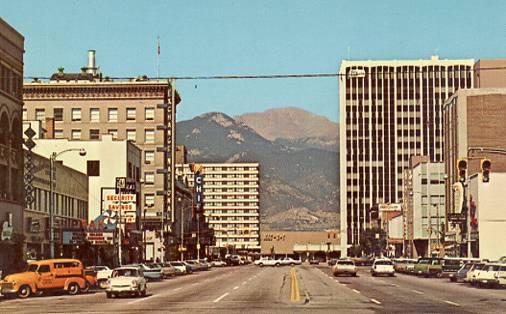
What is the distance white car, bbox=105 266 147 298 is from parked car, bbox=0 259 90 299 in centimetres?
510

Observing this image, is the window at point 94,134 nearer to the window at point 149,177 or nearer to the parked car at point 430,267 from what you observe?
the window at point 149,177

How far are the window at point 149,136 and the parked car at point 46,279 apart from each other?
300ft

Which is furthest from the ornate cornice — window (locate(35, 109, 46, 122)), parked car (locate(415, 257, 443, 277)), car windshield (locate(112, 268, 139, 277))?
car windshield (locate(112, 268, 139, 277))

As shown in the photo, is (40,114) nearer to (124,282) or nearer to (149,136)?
(149,136)

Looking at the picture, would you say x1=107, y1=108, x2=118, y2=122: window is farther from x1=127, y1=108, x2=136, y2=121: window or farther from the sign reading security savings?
the sign reading security savings

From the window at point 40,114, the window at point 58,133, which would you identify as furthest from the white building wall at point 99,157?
Result: the window at point 40,114

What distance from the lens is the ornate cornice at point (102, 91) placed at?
14512 centimetres

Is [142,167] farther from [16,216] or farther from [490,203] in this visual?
[16,216]

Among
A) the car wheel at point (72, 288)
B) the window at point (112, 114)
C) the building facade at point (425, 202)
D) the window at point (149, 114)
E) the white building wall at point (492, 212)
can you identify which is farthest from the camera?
the building facade at point (425, 202)

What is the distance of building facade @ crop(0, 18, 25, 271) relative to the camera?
231 feet

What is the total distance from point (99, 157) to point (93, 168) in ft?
5.77

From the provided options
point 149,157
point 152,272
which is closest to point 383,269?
point 152,272

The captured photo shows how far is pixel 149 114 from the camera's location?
145250mm

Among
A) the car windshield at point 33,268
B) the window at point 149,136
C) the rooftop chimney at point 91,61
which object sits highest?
the rooftop chimney at point 91,61
